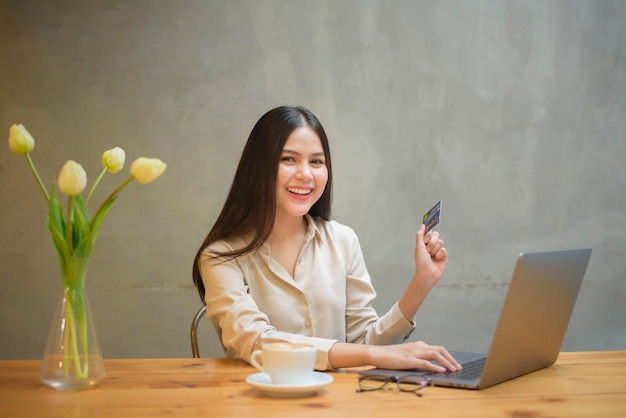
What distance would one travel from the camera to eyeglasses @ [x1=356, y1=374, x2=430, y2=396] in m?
1.52

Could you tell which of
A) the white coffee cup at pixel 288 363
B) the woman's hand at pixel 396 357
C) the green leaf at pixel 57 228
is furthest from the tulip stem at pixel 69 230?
the woman's hand at pixel 396 357

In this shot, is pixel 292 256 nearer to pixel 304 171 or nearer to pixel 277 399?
pixel 304 171

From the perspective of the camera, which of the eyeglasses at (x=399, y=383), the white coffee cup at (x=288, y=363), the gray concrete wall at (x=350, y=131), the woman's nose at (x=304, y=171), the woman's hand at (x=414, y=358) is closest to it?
the white coffee cup at (x=288, y=363)

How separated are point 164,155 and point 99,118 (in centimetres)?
35

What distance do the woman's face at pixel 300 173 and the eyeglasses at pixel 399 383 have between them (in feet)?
2.58

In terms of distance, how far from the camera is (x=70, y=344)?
1.49 meters

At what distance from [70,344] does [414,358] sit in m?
0.75

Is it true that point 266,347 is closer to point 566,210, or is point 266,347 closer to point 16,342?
point 16,342

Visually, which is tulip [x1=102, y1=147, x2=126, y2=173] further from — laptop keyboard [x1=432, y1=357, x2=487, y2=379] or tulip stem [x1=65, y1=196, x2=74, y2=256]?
laptop keyboard [x1=432, y1=357, x2=487, y2=379]

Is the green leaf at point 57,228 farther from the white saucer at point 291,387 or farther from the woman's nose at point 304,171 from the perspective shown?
the woman's nose at point 304,171

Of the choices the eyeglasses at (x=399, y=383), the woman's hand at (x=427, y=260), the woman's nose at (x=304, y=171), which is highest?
the woman's nose at (x=304, y=171)

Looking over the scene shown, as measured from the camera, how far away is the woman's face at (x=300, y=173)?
228 centimetres

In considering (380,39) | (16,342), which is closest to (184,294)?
(16,342)

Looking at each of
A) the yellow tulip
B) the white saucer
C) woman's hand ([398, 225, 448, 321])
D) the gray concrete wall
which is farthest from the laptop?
the gray concrete wall
